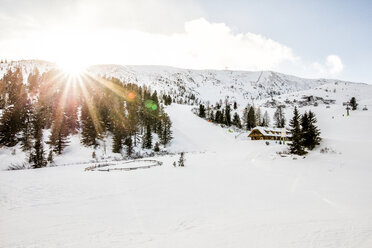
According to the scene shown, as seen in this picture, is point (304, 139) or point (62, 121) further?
point (62, 121)

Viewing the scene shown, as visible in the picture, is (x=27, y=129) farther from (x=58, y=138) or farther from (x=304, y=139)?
(x=304, y=139)

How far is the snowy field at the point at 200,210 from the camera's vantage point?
630cm

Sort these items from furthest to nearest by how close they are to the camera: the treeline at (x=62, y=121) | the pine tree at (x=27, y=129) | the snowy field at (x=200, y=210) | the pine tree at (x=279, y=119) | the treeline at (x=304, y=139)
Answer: the pine tree at (x=279, y=119) → the treeline at (x=62, y=121) → the pine tree at (x=27, y=129) → the treeline at (x=304, y=139) → the snowy field at (x=200, y=210)

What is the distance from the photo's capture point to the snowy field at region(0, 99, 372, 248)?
248 inches

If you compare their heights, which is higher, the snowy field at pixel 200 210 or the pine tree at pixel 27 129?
the pine tree at pixel 27 129

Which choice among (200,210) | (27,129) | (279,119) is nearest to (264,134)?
(279,119)

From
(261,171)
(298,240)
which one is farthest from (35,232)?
(261,171)

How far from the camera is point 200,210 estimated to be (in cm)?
904

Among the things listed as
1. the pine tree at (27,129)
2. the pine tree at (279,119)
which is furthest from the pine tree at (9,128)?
the pine tree at (279,119)

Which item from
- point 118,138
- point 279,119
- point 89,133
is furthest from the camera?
point 279,119

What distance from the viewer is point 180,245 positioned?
19.5ft

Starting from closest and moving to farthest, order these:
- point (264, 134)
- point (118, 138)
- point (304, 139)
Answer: point (304, 139) < point (118, 138) < point (264, 134)

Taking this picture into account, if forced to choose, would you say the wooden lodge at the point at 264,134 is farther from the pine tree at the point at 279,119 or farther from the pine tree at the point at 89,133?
the pine tree at the point at 89,133

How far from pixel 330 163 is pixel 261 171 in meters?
6.90
